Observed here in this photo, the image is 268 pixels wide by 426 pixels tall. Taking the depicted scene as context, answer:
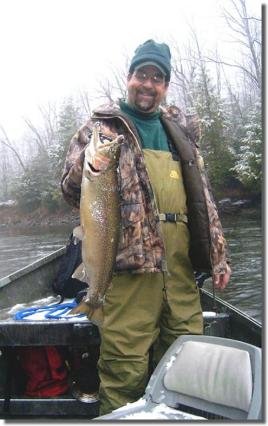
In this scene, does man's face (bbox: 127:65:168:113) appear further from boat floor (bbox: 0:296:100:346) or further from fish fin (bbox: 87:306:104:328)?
boat floor (bbox: 0:296:100:346)

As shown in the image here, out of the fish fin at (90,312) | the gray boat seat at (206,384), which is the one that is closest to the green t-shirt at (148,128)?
the fish fin at (90,312)

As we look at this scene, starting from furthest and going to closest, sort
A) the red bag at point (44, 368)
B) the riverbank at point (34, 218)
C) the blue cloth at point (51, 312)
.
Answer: the riverbank at point (34, 218)
the blue cloth at point (51, 312)
the red bag at point (44, 368)

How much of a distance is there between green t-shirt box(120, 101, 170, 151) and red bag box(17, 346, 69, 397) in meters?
1.90

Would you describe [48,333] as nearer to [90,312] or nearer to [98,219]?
[90,312]

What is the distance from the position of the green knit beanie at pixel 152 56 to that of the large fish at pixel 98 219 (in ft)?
2.03

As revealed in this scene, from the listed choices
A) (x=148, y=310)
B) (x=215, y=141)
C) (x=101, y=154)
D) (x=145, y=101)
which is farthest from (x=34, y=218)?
(x=101, y=154)

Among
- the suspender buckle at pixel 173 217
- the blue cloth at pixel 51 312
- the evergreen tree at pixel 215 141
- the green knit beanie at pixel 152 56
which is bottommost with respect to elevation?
the blue cloth at pixel 51 312

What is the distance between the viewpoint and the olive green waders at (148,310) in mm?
2879

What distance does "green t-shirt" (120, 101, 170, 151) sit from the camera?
10.2 ft

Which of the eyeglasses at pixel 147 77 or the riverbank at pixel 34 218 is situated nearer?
the eyeglasses at pixel 147 77

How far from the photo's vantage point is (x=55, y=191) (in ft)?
122

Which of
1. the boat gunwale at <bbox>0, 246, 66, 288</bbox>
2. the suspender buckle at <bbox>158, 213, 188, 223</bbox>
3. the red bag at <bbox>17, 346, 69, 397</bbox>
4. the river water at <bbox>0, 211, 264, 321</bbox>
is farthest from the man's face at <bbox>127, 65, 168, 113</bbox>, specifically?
the boat gunwale at <bbox>0, 246, 66, 288</bbox>

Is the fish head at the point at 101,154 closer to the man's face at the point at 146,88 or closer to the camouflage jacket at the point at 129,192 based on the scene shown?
the camouflage jacket at the point at 129,192

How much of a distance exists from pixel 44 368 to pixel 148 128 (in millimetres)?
2148
